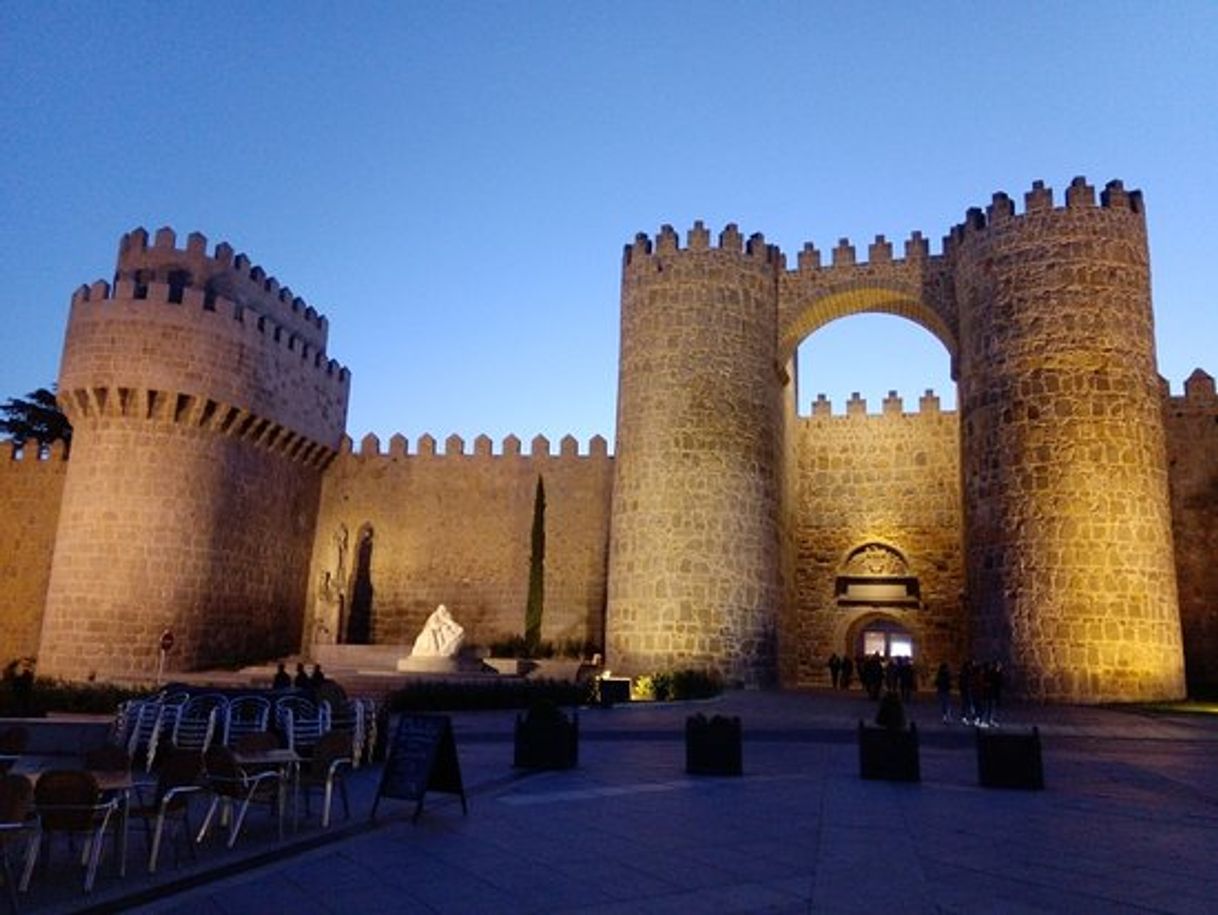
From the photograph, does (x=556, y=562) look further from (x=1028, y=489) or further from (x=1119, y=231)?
(x=1119, y=231)

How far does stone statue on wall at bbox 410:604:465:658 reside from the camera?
2227 centimetres

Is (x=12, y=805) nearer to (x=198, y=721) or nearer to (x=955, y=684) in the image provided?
(x=198, y=721)

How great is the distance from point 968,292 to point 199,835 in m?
21.9

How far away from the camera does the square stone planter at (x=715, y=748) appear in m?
9.50

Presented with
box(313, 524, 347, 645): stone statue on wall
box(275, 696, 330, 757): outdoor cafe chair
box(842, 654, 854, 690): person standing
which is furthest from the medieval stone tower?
box(275, 696, 330, 757): outdoor cafe chair

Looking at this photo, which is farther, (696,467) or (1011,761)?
(696,467)

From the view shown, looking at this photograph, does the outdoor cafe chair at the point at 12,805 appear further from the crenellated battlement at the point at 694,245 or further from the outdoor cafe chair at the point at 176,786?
the crenellated battlement at the point at 694,245

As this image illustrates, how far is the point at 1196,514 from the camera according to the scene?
2633 centimetres

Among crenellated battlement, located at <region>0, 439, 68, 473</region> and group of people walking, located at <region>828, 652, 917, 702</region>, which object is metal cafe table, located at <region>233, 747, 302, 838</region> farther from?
crenellated battlement, located at <region>0, 439, 68, 473</region>

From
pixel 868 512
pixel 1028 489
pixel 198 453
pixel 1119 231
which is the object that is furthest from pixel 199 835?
pixel 868 512

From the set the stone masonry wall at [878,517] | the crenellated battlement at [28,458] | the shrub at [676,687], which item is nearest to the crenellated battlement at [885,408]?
the stone masonry wall at [878,517]

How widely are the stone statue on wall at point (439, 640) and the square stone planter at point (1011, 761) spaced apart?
50.1ft

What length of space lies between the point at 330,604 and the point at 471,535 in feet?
15.6

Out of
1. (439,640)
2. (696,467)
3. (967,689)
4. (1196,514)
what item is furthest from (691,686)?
(1196,514)
